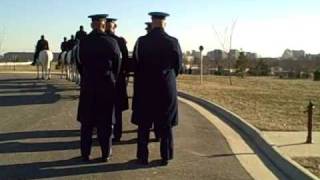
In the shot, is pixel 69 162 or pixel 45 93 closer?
pixel 69 162

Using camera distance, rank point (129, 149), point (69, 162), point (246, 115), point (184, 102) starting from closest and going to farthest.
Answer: point (69, 162)
point (129, 149)
point (246, 115)
point (184, 102)

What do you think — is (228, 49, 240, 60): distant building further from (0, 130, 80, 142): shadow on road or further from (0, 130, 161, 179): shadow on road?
(0, 130, 161, 179): shadow on road

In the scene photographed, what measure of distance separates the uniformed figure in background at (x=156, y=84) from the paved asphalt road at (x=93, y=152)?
1.35 ft

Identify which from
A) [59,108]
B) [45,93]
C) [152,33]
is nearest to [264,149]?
[152,33]

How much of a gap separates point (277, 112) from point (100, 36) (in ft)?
31.3

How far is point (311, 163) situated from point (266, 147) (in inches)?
52.6

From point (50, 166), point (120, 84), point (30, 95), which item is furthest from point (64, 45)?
point (50, 166)

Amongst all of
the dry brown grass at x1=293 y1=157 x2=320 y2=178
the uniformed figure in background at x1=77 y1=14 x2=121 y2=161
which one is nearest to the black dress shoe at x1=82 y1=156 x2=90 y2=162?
the uniformed figure in background at x1=77 y1=14 x2=121 y2=161

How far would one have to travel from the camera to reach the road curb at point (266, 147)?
28.6 ft

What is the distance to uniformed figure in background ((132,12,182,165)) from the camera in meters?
9.27

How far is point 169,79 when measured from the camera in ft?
30.9

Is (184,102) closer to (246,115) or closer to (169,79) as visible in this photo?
(246,115)

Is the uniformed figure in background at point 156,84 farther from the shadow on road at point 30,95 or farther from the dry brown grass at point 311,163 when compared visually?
the shadow on road at point 30,95

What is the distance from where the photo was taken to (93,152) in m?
10.1
